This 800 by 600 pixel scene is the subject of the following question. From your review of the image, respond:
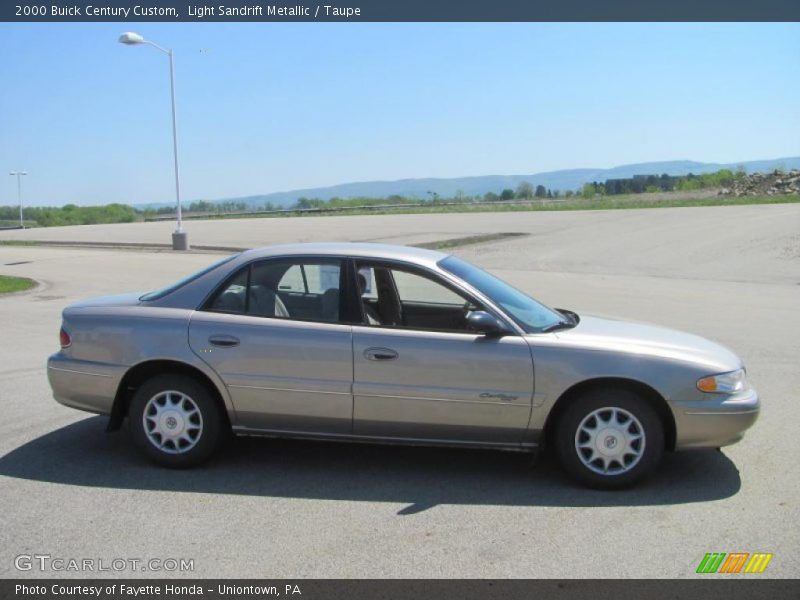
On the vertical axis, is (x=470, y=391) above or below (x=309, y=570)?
above

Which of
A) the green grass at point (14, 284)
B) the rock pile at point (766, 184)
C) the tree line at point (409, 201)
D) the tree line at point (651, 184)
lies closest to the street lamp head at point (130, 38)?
the green grass at point (14, 284)

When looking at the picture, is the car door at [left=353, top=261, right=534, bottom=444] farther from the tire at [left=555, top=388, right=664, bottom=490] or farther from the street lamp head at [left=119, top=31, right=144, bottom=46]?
the street lamp head at [left=119, top=31, right=144, bottom=46]

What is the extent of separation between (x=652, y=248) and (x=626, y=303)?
A: 12.7 m

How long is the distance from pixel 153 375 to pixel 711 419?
3.63m

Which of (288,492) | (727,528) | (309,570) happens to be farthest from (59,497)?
(727,528)

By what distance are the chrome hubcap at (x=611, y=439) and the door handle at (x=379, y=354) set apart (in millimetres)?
1262

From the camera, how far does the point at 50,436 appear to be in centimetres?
631

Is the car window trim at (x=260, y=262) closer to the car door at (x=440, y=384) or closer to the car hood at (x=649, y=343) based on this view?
the car door at (x=440, y=384)

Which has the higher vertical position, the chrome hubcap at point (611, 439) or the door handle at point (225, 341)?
the door handle at point (225, 341)

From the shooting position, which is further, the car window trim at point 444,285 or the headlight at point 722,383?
the car window trim at point 444,285

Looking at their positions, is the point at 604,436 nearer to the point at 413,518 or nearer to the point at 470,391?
the point at 470,391

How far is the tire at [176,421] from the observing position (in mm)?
5469

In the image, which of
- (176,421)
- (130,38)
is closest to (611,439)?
(176,421)

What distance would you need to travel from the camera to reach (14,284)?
16750 mm
